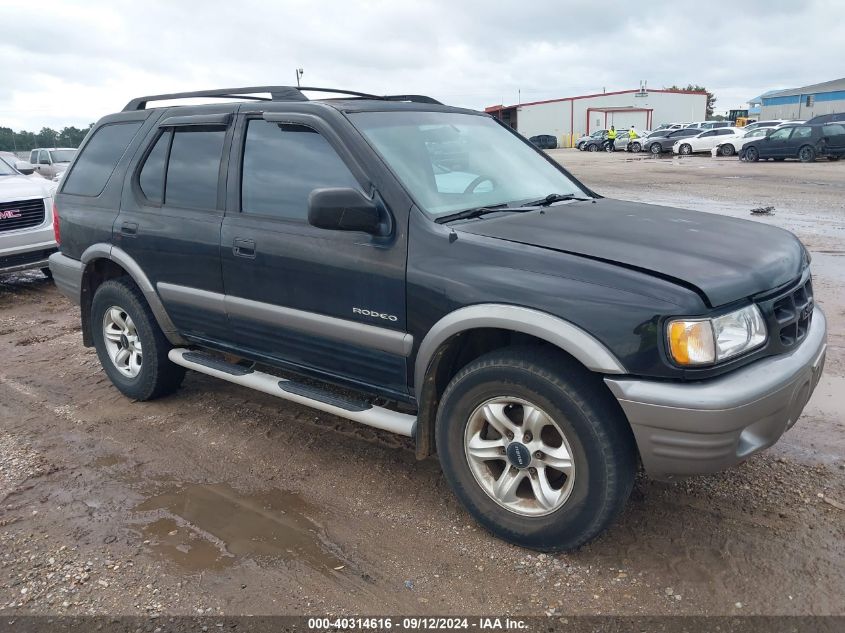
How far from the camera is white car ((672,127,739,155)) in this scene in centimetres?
3406

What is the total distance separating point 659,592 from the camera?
275 cm

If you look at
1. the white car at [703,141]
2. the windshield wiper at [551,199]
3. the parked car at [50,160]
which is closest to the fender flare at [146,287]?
the windshield wiper at [551,199]

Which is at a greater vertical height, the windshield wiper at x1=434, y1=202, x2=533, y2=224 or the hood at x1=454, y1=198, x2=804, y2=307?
the windshield wiper at x1=434, y1=202, x2=533, y2=224

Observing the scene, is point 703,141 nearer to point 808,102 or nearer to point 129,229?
point 129,229

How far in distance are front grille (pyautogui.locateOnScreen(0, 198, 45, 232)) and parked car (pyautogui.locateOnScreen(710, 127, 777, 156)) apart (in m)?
32.1

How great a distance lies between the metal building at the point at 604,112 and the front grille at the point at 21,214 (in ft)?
193

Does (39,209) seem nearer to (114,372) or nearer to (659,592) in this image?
(114,372)

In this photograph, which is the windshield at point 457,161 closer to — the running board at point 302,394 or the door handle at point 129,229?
the running board at point 302,394

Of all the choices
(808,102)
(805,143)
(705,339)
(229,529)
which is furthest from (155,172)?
(808,102)

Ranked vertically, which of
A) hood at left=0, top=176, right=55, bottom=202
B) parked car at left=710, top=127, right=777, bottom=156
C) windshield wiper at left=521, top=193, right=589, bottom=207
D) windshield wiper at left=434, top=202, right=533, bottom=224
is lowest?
windshield wiper at left=434, top=202, right=533, bottom=224

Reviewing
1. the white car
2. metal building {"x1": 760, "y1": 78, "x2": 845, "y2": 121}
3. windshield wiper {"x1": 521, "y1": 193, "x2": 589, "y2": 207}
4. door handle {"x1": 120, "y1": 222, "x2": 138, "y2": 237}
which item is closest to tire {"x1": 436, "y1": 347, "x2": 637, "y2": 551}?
windshield wiper {"x1": 521, "y1": 193, "x2": 589, "y2": 207}

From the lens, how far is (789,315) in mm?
2916

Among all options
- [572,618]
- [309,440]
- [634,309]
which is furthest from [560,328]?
[309,440]

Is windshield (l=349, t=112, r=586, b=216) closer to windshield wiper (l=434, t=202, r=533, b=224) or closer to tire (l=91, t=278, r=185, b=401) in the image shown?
windshield wiper (l=434, t=202, r=533, b=224)
